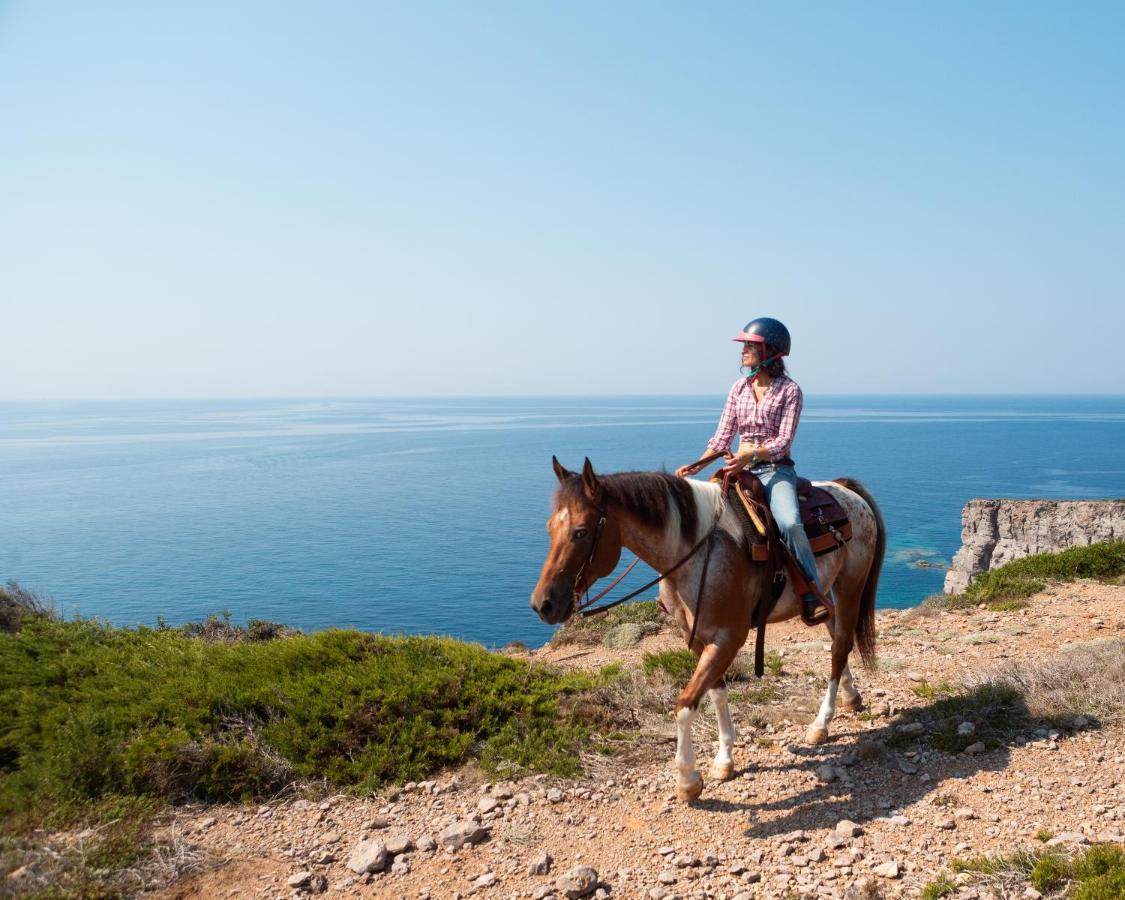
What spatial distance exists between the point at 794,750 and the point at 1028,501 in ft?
156

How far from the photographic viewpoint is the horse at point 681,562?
16.3ft

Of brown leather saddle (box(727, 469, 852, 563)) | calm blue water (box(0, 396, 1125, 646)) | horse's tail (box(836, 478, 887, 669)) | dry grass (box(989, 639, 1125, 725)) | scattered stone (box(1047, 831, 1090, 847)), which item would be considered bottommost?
calm blue water (box(0, 396, 1125, 646))

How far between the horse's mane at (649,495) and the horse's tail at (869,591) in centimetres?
278

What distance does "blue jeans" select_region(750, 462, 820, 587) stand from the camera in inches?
229

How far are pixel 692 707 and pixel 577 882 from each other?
159cm

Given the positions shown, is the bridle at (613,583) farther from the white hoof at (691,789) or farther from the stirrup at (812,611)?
the stirrup at (812,611)

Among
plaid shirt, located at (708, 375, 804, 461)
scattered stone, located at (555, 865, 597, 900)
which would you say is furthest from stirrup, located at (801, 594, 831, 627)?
scattered stone, located at (555, 865, 597, 900)

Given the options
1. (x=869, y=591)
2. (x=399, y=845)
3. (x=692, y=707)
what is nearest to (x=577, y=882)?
(x=399, y=845)

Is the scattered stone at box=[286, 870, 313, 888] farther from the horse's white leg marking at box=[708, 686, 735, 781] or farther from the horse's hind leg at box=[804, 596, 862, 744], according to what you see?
the horse's hind leg at box=[804, 596, 862, 744]

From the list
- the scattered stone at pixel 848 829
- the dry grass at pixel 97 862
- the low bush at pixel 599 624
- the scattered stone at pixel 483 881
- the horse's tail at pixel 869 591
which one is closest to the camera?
the dry grass at pixel 97 862

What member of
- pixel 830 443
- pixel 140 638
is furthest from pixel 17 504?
pixel 830 443

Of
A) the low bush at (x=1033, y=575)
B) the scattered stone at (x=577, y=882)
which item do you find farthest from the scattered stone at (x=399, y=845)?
the low bush at (x=1033, y=575)

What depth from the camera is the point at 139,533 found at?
5975 cm

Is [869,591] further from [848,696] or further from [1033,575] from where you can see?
[1033,575]
